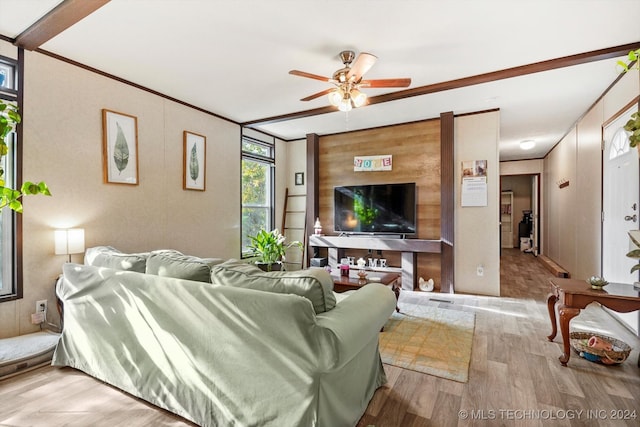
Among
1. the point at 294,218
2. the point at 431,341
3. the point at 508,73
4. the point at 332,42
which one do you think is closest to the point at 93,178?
the point at 332,42

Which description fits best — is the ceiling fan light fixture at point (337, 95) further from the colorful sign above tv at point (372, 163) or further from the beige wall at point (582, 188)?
the beige wall at point (582, 188)

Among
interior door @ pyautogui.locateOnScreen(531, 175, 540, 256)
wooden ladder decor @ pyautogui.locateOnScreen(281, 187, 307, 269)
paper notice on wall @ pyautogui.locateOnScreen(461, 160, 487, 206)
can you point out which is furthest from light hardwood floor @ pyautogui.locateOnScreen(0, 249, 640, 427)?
interior door @ pyautogui.locateOnScreen(531, 175, 540, 256)

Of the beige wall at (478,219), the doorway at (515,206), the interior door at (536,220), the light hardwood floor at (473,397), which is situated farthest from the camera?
the doorway at (515,206)

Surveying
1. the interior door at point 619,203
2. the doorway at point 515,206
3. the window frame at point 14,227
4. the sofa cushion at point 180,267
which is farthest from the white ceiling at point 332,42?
the doorway at point 515,206

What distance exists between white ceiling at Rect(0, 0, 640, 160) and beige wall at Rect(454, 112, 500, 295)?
1.57 ft

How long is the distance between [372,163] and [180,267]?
403 centimetres

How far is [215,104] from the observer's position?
4348 mm

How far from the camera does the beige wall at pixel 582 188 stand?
3594mm

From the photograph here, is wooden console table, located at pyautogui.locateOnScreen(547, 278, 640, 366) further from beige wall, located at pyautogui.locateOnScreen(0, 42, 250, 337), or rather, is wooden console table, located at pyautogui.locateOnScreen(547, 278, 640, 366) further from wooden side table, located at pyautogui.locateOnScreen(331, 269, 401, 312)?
beige wall, located at pyautogui.locateOnScreen(0, 42, 250, 337)

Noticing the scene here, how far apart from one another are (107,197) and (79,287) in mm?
Result: 1446

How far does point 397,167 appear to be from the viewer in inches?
204

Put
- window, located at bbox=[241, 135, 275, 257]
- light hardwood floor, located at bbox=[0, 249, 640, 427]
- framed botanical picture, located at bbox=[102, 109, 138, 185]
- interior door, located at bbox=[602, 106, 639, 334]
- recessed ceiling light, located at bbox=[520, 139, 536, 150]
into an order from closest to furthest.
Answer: light hardwood floor, located at bbox=[0, 249, 640, 427]
interior door, located at bbox=[602, 106, 639, 334]
framed botanical picture, located at bbox=[102, 109, 138, 185]
window, located at bbox=[241, 135, 275, 257]
recessed ceiling light, located at bbox=[520, 139, 536, 150]

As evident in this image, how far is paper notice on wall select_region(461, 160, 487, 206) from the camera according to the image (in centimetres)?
450

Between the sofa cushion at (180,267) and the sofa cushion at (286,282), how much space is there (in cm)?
9
